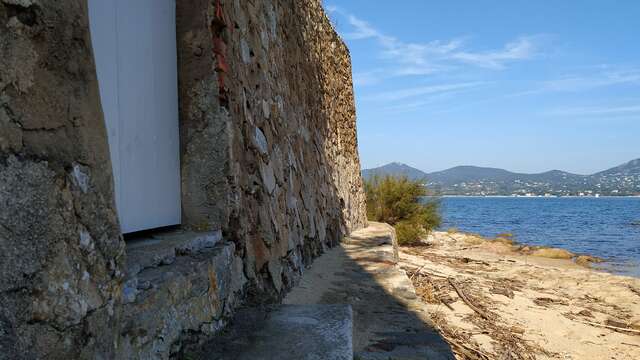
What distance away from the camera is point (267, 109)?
11.2 feet

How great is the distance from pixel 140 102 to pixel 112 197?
36.6 inches

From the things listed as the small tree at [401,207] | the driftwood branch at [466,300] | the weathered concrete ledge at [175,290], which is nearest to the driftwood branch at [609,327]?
the driftwood branch at [466,300]

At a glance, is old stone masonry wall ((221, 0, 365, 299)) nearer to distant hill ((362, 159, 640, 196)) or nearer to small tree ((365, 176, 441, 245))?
small tree ((365, 176, 441, 245))

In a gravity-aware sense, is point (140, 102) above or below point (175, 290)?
above

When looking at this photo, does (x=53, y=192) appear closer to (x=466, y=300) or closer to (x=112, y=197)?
(x=112, y=197)

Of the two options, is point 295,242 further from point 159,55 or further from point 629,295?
point 629,295

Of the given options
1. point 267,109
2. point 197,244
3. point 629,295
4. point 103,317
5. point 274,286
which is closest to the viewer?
point 103,317

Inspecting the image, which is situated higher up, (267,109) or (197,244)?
(267,109)

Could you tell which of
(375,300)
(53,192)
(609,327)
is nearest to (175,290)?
(53,192)

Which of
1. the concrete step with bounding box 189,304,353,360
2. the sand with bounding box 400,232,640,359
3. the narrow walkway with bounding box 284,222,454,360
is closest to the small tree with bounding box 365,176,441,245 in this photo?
the sand with bounding box 400,232,640,359

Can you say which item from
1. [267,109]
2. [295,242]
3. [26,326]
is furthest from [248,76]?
[26,326]

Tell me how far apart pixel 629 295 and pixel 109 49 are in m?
9.17

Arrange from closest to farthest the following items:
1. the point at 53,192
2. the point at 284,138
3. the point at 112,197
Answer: the point at 53,192
the point at 112,197
the point at 284,138

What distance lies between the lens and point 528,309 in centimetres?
661
